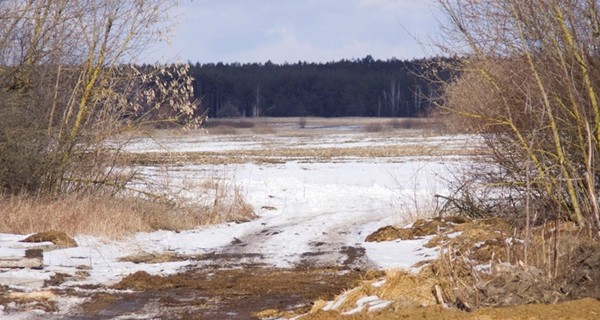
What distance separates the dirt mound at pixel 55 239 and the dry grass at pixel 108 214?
83cm

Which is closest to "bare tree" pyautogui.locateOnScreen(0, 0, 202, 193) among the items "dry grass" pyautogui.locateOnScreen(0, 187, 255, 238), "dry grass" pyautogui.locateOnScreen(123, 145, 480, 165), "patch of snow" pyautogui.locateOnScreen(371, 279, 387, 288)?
"dry grass" pyautogui.locateOnScreen(0, 187, 255, 238)

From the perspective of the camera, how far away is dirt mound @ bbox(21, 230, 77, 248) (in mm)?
14000

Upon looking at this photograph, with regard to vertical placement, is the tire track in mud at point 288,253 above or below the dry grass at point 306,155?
above

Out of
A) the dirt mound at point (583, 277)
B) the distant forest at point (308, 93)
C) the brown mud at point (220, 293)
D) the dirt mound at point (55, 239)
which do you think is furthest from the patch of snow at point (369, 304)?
the distant forest at point (308, 93)

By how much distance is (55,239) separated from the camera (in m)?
14.1

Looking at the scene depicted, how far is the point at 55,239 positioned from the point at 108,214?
2.49 metres

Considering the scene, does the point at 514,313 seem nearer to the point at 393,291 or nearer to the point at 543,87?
the point at 393,291

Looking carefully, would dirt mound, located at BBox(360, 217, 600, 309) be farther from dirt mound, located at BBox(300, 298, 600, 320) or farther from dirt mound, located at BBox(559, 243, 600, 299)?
dirt mound, located at BBox(300, 298, 600, 320)

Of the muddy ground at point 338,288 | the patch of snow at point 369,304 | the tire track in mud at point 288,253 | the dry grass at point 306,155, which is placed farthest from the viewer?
the dry grass at point 306,155

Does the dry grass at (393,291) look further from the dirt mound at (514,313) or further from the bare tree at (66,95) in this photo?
the bare tree at (66,95)

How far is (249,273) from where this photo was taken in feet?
40.9

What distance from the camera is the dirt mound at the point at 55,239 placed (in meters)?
14.0

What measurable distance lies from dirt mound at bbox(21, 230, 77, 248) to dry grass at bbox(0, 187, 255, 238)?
2.71ft

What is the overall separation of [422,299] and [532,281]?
3.41 ft
